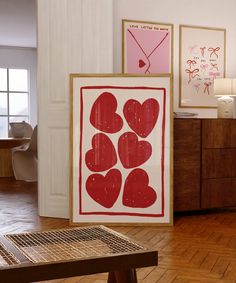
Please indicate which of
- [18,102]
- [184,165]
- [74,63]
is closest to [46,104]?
[74,63]

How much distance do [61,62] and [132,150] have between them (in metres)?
1.15

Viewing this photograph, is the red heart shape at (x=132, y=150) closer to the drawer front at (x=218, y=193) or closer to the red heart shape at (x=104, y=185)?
the red heart shape at (x=104, y=185)

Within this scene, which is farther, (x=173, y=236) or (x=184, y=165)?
(x=184, y=165)

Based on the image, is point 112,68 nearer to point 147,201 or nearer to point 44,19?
point 44,19

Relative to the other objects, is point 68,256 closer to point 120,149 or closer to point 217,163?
point 120,149

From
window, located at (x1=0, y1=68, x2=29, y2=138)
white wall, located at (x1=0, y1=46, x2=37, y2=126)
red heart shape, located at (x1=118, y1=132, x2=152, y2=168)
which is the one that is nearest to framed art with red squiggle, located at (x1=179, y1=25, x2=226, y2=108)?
red heart shape, located at (x1=118, y1=132, x2=152, y2=168)

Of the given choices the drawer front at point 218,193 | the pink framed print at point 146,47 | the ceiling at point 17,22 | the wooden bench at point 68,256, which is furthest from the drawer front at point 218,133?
the ceiling at point 17,22

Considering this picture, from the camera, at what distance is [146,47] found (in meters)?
5.48

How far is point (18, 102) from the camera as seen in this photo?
12.6m

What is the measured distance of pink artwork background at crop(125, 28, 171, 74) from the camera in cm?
538

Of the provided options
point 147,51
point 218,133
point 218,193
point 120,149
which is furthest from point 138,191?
point 147,51

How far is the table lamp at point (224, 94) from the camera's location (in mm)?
5355

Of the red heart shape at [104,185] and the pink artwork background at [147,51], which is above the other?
the pink artwork background at [147,51]

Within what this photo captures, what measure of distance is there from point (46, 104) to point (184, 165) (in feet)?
4.98
